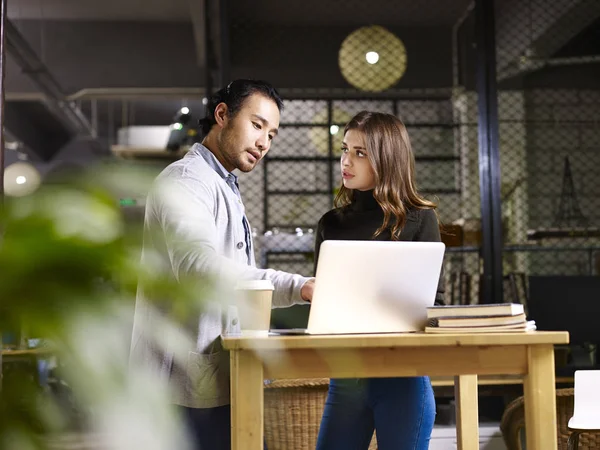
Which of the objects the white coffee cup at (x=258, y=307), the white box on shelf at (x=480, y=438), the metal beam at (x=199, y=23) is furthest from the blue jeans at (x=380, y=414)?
the metal beam at (x=199, y=23)

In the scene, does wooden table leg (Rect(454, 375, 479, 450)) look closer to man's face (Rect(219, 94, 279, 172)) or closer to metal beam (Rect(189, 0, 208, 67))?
man's face (Rect(219, 94, 279, 172))

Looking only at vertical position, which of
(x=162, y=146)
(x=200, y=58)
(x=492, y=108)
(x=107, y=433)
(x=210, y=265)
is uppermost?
(x=200, y=58)

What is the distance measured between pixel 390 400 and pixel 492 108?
335 cm

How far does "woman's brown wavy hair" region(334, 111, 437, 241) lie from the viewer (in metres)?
2.37

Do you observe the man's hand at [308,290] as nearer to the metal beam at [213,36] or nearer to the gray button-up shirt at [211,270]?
the gray button-up shirt at [211,270]

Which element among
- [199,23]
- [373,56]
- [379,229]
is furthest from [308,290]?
[199,23]

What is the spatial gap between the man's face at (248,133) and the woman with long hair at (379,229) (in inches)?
11.3

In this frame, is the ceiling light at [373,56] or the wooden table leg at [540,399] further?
the ceiling light at [373,56]

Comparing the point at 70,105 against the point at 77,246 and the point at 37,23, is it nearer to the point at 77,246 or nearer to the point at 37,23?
the point at 37,23

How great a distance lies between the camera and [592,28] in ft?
26.7

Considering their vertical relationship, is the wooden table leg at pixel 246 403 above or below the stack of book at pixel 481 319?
below

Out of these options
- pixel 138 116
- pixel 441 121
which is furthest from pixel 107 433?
pixel 138 116

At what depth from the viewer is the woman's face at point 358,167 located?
2461mm

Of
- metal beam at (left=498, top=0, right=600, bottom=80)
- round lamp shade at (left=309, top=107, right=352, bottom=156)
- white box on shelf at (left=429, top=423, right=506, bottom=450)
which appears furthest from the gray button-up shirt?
round lamp shade at (left=309, top=107, right=352, bottom=156)
